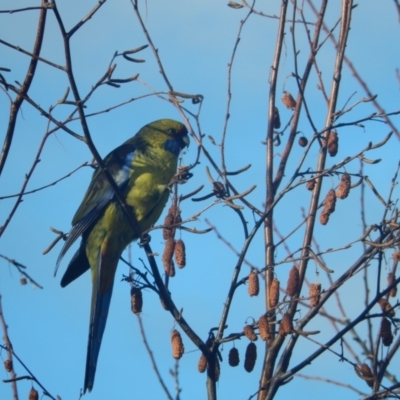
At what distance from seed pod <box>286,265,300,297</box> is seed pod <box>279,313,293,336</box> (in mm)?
178

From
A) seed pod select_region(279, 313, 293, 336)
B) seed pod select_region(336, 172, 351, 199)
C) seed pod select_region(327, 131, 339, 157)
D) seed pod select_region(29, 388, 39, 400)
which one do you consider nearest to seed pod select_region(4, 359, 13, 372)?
seed pod select_region(29, 388, 39, 400)

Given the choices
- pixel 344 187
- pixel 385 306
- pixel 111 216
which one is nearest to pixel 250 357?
pixel 385 306

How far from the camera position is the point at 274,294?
3.03 meters

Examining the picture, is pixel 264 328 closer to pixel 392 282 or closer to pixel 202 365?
pixel 202 365

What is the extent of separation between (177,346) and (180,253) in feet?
1.33

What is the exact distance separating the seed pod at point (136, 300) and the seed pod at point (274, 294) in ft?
1.96

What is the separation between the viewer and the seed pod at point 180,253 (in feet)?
10.0

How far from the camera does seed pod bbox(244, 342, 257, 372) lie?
2865mm

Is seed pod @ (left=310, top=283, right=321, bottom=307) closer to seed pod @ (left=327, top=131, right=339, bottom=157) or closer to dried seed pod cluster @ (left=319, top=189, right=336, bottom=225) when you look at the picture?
dried seed pod cluster @ (left=319, top=189, right=336, bottom=225)

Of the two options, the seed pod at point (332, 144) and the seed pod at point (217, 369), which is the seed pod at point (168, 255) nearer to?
the seed pod at point (217, 369)

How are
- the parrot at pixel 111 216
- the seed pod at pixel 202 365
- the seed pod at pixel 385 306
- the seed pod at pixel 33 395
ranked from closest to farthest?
the seed pod at pixel 33 395 → the seed pod at pixel 202 365 → the seed pod at pixel 385 306 → the parrot at pixel 111 216

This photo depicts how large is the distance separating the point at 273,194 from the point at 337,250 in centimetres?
49

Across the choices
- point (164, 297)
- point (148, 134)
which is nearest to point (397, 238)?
point (164, 297)

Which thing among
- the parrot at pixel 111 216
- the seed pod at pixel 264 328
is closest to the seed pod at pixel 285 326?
the seed pod at pixel 264 328
